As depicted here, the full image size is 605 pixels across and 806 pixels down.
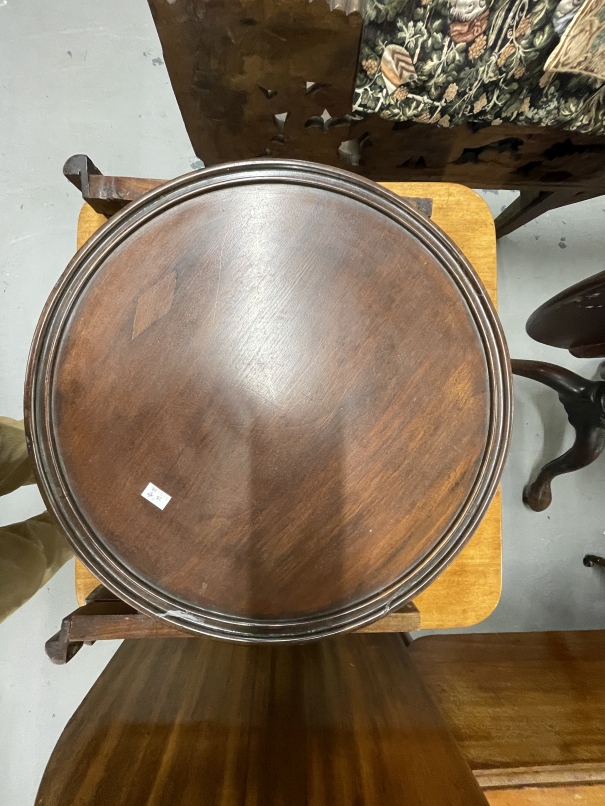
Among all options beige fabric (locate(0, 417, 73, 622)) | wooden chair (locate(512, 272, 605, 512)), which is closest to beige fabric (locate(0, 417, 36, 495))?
beige fabric (locate(0, 417, 73, 622))

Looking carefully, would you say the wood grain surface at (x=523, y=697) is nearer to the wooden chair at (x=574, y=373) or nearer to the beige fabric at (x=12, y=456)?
the wooden chair at (x=574, y=373)

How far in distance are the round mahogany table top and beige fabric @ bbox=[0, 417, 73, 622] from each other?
1.26 ft

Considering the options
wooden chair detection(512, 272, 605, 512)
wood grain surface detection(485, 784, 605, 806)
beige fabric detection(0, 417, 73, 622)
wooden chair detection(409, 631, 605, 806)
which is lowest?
wood grain surface detection(485, 784, 605, 806)

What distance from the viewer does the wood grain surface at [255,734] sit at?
2.14 ft

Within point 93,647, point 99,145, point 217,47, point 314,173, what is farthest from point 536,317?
point 93,647

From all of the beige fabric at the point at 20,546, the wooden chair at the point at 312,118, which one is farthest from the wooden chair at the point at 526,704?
the wooden chair at the point at 312,118

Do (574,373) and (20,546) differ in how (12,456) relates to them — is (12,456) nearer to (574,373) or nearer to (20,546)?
(20,546)

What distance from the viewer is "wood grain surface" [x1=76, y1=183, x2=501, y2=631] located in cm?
87

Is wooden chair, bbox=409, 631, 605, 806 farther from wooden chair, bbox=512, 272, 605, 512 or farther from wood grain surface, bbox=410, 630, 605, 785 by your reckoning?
wooden chair, bbox=512, 272, 605, 512

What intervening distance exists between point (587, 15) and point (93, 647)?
5.73 ft

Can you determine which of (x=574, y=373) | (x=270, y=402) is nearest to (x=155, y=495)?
(x=270, y=402)

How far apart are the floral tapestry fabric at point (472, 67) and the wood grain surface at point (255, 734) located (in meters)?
0.98

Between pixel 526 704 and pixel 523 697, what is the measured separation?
0.02 m

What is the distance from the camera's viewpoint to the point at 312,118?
988 mm
